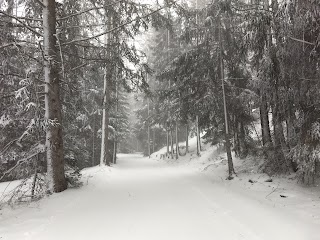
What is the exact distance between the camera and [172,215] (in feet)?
19.5

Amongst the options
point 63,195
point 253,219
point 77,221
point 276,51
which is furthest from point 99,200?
point 276,51

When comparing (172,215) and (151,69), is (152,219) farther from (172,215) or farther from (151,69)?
(151,69)

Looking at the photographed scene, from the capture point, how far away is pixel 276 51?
733 centimetres

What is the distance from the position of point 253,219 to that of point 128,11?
740cm

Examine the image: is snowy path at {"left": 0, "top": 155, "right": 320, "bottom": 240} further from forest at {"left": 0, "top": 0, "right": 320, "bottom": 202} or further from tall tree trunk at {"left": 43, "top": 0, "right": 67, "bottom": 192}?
forest at {"left": 0, "top": 0, "right": 320, "bottom": 202}

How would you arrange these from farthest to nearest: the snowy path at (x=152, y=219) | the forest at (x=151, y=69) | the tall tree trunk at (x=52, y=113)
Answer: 1. the tall tree trunk at (x=52, y=113)
2. the forest at (x=151, y=69)
3. the snowy path at (x=152, y=219)

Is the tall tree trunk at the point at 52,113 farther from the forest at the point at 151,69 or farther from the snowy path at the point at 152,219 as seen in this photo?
the snowy path at the point at 152,219

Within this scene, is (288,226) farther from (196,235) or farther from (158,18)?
(158,18)

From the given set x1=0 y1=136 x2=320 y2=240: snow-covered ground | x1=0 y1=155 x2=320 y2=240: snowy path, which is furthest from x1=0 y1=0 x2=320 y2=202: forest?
x1=0 y1=155 x2=320 y2=240: snowy path

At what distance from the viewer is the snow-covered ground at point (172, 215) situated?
4.73m

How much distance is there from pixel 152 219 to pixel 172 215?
57 centimetres

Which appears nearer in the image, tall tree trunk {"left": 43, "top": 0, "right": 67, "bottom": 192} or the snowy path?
the snowy path

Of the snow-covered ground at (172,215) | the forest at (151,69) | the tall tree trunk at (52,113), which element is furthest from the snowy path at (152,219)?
the forest at (151,69)

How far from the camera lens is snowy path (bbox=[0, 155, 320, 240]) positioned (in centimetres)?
468
